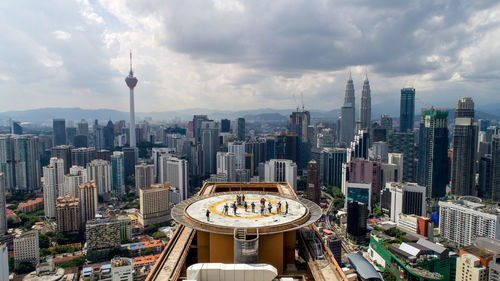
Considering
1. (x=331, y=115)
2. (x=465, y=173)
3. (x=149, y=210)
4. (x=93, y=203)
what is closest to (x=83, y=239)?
(x=93, y=203)

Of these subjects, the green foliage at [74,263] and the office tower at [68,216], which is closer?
the green foliage at [74,263]

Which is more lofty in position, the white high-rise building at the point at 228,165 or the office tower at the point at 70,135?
the office tower at the point at 70,135

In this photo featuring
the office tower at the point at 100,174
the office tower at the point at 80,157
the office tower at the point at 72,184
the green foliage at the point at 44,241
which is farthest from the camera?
the office tower at the point at 80,157

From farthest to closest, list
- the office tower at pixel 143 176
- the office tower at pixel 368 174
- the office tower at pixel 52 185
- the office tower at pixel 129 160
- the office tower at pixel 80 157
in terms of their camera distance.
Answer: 1. the office tower at pixel 129 160
2. the office tower at pixel 80 157
3. the office tower at pixel 143 176
4. the office tower at pixel 368 174
5. the office tower at pixel 52 185

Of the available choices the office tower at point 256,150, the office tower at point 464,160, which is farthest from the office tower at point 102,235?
the office tower at point 464,160

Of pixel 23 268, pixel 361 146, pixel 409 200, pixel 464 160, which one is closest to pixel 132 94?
pixel 361 146

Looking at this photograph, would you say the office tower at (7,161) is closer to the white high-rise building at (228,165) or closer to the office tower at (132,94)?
the office tower at (132,94)

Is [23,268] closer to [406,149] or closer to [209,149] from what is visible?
[209,149]

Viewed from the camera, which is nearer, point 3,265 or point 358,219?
point 3,265
